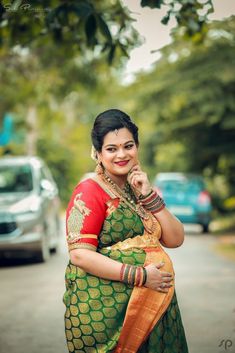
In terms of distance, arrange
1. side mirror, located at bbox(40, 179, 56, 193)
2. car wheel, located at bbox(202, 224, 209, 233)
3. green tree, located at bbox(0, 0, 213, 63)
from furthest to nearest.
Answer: car wheel, located at bbox(202, 224, 209, 233)
side mirror, located at bbox(40, 179, 56, 193)
green tree, located at bbox(0, 0, 213, 63)

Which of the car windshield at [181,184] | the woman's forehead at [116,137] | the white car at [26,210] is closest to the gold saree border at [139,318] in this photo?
the woman's forehead at [116,137]

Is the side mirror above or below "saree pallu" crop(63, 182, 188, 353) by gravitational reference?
below

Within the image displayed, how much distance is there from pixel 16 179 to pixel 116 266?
10519mm

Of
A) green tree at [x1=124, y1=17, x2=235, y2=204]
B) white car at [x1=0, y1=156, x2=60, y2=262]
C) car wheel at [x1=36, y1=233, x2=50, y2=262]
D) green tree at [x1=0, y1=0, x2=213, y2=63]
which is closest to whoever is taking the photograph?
green tree at [x1=0, y1=0, x2=213, y2=63]

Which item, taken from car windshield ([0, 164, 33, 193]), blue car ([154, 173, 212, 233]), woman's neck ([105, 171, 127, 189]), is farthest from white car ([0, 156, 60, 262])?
woman's neck ([105, 171, 127, 189])

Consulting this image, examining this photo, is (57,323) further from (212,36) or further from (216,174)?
(216,174)

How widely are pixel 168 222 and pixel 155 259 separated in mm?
205

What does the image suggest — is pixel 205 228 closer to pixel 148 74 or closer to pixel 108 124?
pixel 148 74

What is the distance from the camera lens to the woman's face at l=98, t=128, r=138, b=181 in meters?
3.68

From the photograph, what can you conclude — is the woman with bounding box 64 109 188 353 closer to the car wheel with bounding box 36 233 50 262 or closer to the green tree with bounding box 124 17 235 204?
the car wheel with bounding box 36 233 50 262

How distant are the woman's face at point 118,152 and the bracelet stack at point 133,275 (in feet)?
1.63

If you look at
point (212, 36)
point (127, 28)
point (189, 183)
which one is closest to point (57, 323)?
point (127, 28)

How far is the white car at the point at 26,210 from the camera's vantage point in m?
12.5

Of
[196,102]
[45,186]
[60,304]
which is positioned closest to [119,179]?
[60,304]
